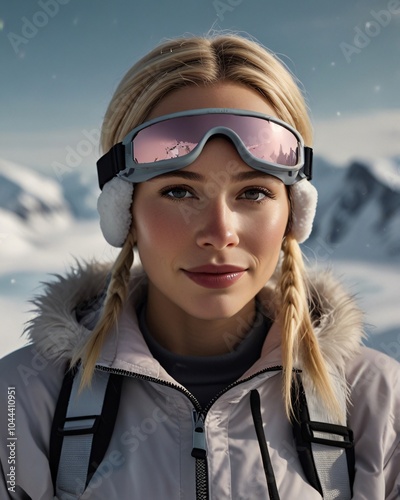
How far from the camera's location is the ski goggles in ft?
7.87

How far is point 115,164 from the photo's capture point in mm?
2598

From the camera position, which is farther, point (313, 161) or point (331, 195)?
point (331, 195)

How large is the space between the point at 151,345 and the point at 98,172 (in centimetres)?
77

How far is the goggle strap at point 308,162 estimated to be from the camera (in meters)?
2.69

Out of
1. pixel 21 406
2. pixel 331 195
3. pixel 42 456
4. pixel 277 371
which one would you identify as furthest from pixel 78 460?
pixel 331 195

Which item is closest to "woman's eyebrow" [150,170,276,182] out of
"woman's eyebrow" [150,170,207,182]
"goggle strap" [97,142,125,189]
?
"woman's eyebrow" [150,170,207,182]

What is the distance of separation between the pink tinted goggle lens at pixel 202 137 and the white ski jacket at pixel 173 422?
70 centimetres

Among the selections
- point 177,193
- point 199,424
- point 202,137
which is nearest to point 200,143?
point 202,137

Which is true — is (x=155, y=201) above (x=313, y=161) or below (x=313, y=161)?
below

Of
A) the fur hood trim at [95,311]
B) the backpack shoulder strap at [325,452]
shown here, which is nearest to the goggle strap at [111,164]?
the fur hood trim at [95,311]

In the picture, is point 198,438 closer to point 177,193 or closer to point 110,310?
point 110,310

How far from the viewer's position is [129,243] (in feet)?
8.96

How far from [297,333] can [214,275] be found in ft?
1.54

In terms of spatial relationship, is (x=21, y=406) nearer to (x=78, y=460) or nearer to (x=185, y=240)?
(x=78, y=460)
